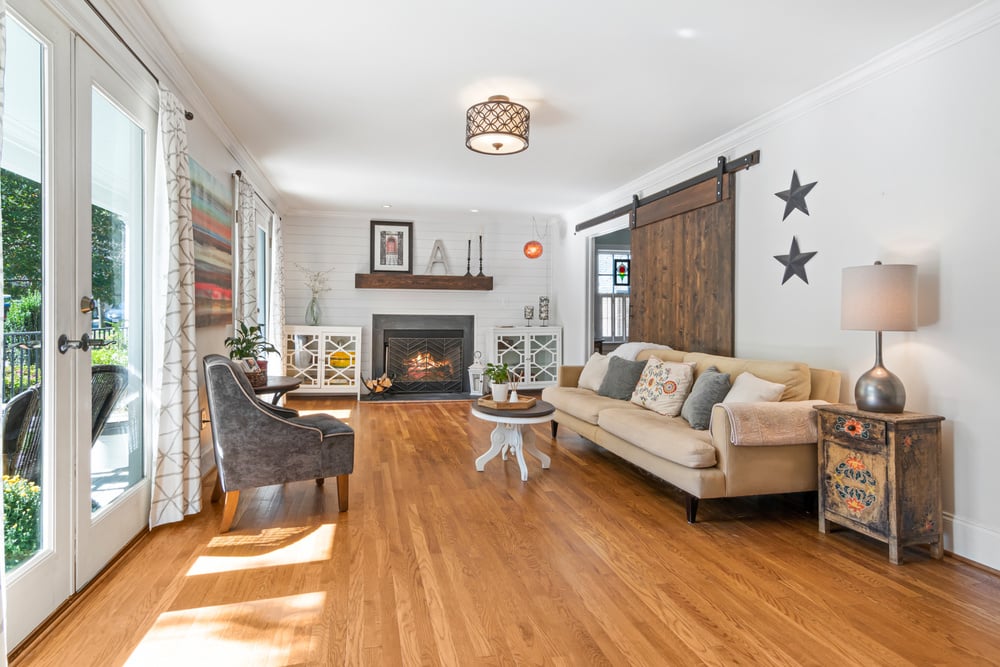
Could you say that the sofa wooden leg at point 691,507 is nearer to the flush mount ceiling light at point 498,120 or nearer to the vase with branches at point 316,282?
the flush mount ceiling light at point 498,120

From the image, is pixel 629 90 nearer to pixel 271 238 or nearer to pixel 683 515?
pixel 683 515

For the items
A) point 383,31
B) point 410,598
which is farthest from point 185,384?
point 383,31

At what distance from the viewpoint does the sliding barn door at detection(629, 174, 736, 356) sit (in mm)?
4578

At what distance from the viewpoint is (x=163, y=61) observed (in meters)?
3.11

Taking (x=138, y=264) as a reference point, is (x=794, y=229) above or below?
above

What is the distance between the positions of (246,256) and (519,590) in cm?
383

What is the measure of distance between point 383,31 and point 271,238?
4.40 m

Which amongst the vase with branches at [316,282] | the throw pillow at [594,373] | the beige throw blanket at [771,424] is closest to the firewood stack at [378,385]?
the vase with branches at [316,282]

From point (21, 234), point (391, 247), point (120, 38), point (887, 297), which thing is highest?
point (120, 38)

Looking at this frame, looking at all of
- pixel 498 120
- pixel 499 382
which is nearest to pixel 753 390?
pixel 499 382

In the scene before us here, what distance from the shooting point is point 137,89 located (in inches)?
113

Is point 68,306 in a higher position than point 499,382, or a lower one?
higher

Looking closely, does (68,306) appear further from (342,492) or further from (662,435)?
(662,435)

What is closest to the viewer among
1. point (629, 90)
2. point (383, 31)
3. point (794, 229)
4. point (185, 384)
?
point (383, 31)
